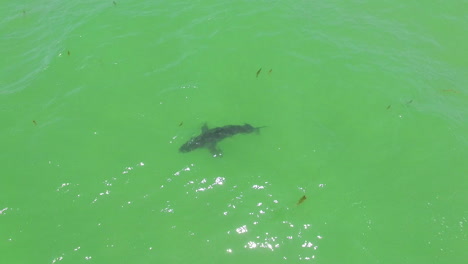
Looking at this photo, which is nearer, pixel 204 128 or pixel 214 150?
pixel 214 150

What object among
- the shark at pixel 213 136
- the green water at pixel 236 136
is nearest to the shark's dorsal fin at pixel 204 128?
the shark at pixel 213 136

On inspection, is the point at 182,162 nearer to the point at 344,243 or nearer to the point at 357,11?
the point at 344,243

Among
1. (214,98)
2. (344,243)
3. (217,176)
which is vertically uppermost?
(214,98)

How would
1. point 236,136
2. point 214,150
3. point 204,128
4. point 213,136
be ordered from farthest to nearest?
point 204,128, point 236,136, point 213,136, point 214,150

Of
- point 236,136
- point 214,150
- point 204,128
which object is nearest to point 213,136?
point 214,150

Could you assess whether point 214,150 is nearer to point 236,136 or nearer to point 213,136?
point 213,136

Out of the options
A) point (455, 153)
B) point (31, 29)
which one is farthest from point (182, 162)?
point (31, 29)
